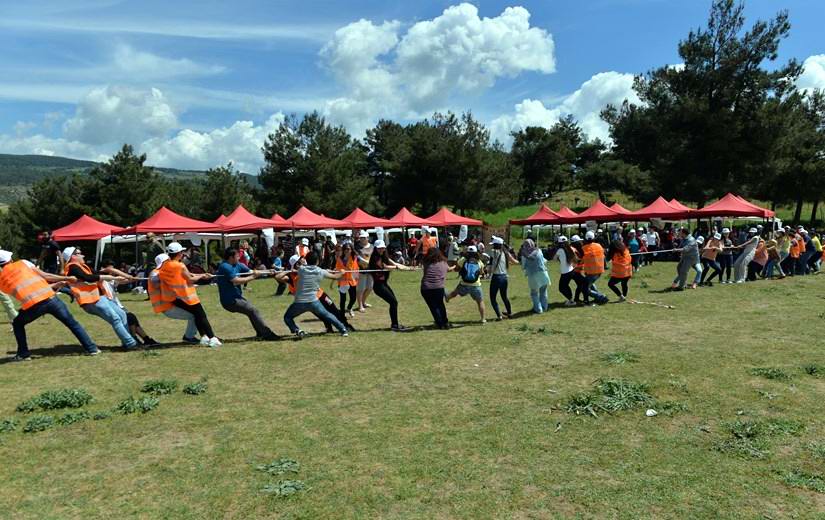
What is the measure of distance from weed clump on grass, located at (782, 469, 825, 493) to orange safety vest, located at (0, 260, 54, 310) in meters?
9.28

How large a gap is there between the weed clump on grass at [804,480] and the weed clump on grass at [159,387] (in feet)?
20.6

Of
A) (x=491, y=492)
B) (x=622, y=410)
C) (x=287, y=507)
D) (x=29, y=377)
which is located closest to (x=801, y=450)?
(x=622, y=410)

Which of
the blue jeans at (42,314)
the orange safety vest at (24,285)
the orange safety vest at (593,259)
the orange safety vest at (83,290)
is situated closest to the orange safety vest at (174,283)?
the orange safety vest at (83,290)

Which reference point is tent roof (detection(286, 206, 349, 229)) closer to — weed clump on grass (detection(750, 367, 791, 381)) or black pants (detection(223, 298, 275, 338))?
black pants (detection(223, 298, 275, 338))

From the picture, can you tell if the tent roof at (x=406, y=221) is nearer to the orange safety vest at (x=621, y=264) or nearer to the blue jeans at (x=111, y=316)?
the orange safety vest at (x=621, y=264)

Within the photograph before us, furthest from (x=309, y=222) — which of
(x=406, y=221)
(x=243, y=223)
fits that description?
Result: (x=406, y=221)

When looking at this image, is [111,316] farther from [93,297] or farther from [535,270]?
[535,270]

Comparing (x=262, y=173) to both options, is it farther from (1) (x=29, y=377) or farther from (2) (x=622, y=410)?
(2) (x=622, y=410)

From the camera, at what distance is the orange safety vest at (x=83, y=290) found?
957cm

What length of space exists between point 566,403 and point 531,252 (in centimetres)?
658

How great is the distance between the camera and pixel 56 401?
668 cm

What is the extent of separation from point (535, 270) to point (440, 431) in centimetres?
752

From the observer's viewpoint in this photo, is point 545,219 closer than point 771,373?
No

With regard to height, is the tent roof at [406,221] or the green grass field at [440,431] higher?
the tent roof at [406,221]
